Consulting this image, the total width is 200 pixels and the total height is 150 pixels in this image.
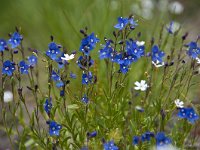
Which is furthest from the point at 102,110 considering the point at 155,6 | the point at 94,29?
the point at 155,6

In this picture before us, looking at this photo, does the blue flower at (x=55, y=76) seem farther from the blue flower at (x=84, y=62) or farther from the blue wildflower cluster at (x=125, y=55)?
the blue wildflower cluster at (x=125, y=55)

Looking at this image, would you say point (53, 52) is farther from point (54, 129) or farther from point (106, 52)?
point (54, 129)

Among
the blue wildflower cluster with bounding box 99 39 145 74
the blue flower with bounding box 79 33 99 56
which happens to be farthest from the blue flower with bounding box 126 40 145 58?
the blue flower with bounding box 79 33 99 56

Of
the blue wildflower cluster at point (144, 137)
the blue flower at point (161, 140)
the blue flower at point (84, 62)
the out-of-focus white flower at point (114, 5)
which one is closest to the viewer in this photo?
the blue flower at point (161, 140)

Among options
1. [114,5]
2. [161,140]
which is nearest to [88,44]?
[161,140]

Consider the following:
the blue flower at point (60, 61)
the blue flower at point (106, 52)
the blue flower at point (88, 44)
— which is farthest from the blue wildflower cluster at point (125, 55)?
the blue flower at point (60, 61)

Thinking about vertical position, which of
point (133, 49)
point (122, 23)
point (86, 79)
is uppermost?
point (122, 23)

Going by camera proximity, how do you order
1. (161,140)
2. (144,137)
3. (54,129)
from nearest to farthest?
(161,140) < (144,137) < (54,129)

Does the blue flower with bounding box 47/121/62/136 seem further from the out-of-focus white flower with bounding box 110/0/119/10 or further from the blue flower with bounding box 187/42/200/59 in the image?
the out-of-focus white flower with bounding box 110/0/119/10

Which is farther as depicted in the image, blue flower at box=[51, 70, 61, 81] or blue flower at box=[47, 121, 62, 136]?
blue flower at box=[51, 70, 61, 81]

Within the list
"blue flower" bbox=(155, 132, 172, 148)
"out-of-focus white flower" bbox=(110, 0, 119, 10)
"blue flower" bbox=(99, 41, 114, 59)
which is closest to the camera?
"blue flower" bbox=(155, 132, 172, 148)

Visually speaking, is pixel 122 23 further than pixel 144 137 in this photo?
Yes
